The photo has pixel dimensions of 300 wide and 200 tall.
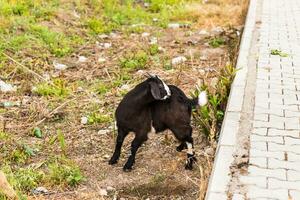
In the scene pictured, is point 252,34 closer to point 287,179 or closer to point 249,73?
point 249,73

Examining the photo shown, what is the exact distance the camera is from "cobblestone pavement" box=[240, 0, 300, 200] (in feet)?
14.4

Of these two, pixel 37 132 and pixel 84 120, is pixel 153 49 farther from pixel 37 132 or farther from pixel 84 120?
pixel 37 132

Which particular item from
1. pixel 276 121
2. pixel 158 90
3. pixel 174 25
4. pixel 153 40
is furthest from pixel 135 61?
pixel 158 90

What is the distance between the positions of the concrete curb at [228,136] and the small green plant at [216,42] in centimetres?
113

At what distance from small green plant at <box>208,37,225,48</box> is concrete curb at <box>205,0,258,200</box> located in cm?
113

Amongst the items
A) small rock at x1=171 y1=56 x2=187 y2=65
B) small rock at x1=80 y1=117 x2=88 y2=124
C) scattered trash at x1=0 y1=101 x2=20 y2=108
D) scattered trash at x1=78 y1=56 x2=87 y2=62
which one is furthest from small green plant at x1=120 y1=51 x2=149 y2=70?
scattered trash at x1=0 y1=101 x2=20 y2=108

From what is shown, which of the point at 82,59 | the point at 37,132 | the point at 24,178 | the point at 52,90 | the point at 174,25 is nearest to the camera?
the point at 24,178

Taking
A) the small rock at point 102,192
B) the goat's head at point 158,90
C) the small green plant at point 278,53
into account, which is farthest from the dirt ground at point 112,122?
the goat's head at point 158,90

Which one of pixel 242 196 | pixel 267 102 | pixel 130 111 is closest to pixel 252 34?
pixel 267 102

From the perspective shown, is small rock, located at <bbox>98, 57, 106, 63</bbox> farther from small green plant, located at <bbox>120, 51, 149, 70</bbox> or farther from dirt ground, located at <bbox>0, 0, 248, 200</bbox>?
small green plant, located at <bbox>120, 51, 149, 70</bbox>

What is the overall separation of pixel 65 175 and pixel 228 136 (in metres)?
1.56

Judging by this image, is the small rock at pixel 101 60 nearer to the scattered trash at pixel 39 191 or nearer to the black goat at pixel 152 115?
the black goat at pixel 152 115

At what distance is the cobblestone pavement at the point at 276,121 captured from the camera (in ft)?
14.4

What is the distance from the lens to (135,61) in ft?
26.6
